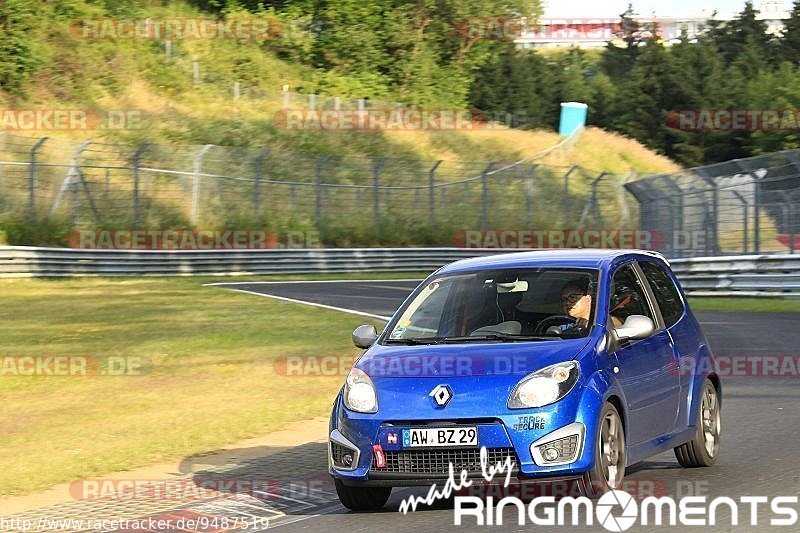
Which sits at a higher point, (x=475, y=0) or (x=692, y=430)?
(x=475, y=0)

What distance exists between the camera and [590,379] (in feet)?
25.9

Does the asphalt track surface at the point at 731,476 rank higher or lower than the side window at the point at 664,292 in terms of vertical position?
lower

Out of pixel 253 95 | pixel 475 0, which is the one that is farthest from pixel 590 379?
pixel 475 0

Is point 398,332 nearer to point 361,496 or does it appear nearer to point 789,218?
point 361,496

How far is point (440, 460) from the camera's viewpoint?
7.75 metres

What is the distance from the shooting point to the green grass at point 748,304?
88.2ft

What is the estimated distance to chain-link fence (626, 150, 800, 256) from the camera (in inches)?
1131

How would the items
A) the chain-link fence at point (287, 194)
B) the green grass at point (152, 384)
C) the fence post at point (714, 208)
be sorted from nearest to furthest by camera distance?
the green grass at point (152, 384)
the fence post at point (714, 208)
the chain-link fence at point (287, 194)

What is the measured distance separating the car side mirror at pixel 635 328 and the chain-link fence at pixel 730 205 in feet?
66.3

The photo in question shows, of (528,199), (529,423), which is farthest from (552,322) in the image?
(528,199)

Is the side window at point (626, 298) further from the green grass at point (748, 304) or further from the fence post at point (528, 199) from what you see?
the fence post at point (528, 199)

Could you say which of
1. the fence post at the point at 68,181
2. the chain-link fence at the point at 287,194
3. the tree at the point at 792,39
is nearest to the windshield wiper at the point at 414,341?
the chain-link fence at the point at 287,194

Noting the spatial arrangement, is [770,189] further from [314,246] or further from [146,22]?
[146,22]

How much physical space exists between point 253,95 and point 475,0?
72.1 ft
